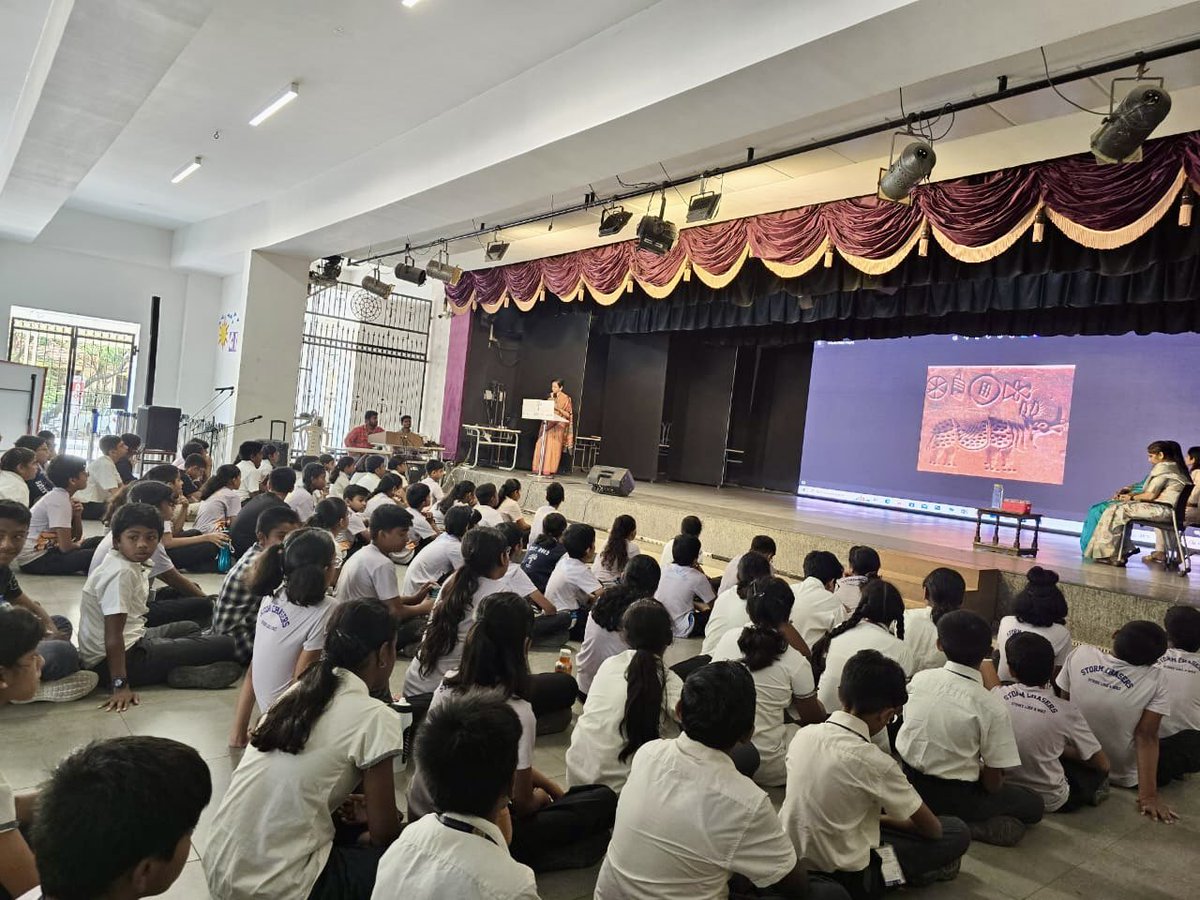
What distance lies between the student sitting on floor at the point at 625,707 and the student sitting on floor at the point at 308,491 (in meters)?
3.74

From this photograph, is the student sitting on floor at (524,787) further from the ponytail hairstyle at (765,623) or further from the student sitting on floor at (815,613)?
the student sitting on floor at (815,613)

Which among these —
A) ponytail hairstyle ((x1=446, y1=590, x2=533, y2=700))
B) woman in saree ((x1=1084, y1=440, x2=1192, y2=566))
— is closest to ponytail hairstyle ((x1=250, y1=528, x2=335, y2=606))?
ponytail hairstyle ((x1=446, y1=590, x2=533, y2=700))

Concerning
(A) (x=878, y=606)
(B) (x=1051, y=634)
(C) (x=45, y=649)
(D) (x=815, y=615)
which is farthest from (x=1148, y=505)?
(C) (x=45, y=649)

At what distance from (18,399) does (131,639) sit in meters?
8.16

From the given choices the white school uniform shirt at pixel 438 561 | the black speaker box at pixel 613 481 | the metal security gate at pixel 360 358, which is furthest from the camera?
the metal security gate at pixel 360 358

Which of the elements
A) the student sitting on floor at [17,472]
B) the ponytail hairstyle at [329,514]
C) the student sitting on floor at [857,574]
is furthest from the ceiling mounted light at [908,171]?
the student sitting on floor at [17,472]

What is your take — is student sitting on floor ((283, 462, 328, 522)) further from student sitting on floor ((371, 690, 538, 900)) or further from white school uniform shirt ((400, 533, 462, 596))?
student sitting on floor ((371, 690, 538, 900))

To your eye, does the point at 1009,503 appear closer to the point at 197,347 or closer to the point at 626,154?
the point at 626,154

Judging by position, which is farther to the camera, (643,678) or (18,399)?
(18,399)

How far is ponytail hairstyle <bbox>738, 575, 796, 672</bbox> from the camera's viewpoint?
2.63 m

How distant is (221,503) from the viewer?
5207mm

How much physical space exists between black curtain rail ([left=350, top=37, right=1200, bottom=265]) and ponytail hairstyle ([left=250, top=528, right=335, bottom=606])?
4.21 metres

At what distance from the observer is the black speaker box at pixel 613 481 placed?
880 cm

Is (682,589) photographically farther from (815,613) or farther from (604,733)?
(604,733)
